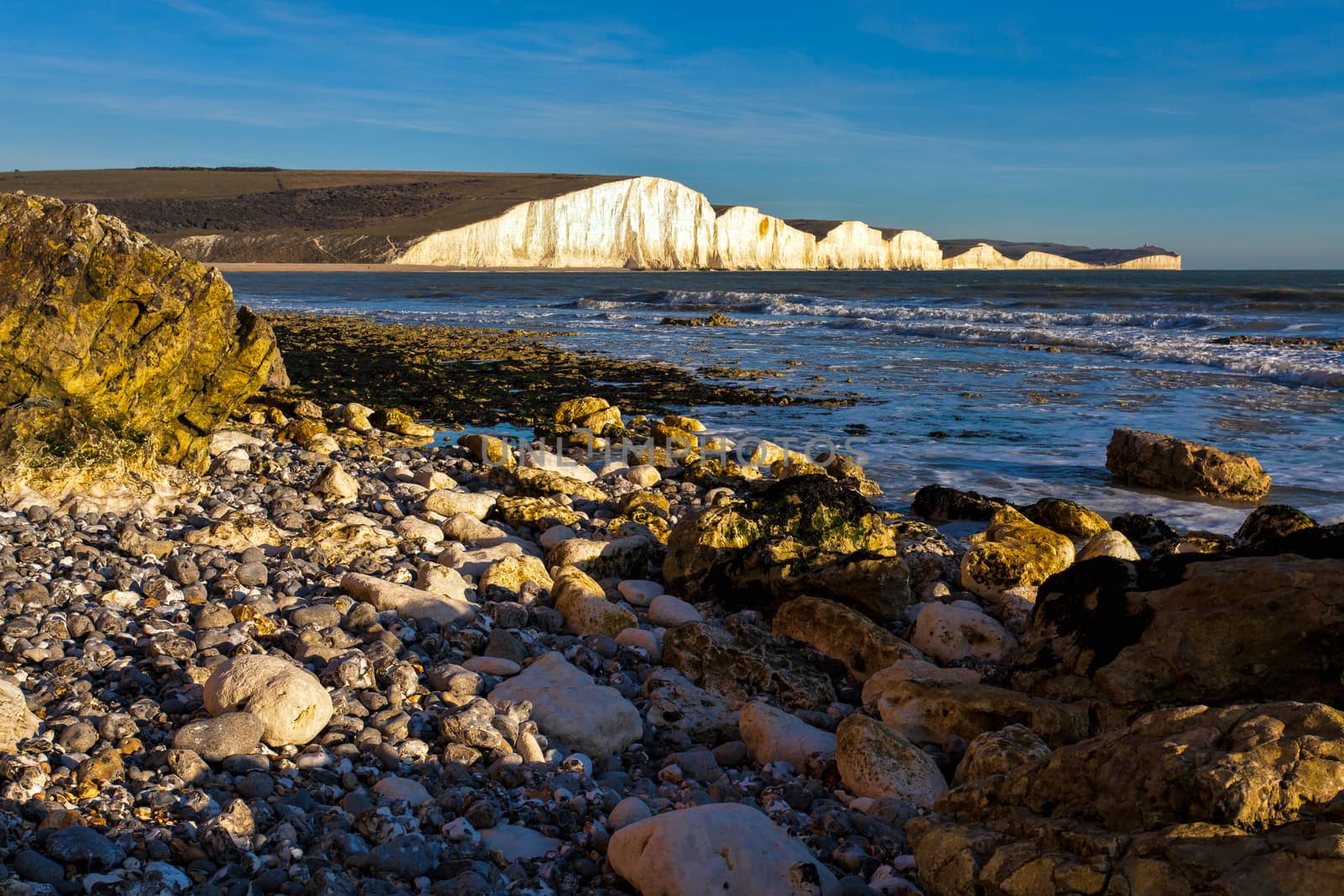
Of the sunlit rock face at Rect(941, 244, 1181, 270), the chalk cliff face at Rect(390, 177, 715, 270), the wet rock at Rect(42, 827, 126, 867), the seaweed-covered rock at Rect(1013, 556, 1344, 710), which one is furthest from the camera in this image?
the sunlit rock face at Rect(941, 244, 1181, 270)

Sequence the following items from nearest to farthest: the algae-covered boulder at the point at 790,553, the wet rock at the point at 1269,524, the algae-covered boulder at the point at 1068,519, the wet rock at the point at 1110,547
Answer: the algae-covered boulder at the point at 790,553 → the wet rock at the point at 1269,524 → the wet rock at the point at 1110,547 → the algae-covered boulder at the point at 1068,519

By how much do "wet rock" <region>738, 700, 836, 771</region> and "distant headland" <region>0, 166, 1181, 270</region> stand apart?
8492cm

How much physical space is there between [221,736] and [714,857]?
4.86 ft

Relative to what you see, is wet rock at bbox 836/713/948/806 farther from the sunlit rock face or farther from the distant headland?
the sunlit rock face

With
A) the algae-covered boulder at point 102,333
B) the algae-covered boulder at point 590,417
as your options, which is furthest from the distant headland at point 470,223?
the algae-covered boulder at point 102,333

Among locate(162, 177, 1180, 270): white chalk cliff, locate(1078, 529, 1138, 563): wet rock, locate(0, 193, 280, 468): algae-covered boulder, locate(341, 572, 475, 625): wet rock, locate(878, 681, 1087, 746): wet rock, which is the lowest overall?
locate(878, 681, 1087, 746): wet rock

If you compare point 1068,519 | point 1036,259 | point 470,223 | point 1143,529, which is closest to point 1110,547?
point 1068,519

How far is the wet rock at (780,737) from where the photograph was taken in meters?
3.26

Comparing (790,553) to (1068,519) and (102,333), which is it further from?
(102,333)

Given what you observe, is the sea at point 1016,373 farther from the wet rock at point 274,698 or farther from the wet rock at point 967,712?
the wet rock at point 274,698

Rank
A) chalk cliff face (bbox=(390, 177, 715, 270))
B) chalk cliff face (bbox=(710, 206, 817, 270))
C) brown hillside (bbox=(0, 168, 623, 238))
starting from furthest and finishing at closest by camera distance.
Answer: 1. chalk cliff face (bbox=(710, 206, 817, 270))
2. brown hillside (bbox=(0, 168, 623, 238))
3. chalk cliff face (bbox=(390, 177, 715, 270))

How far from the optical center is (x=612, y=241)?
93.8m

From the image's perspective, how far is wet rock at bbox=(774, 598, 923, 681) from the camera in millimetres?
4172

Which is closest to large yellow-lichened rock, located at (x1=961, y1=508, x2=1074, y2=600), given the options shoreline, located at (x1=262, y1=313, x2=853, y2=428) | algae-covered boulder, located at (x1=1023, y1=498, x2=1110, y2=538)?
algae-covered boulder, located at (x1=1023, y1=498, x2=1110, y2=538)
